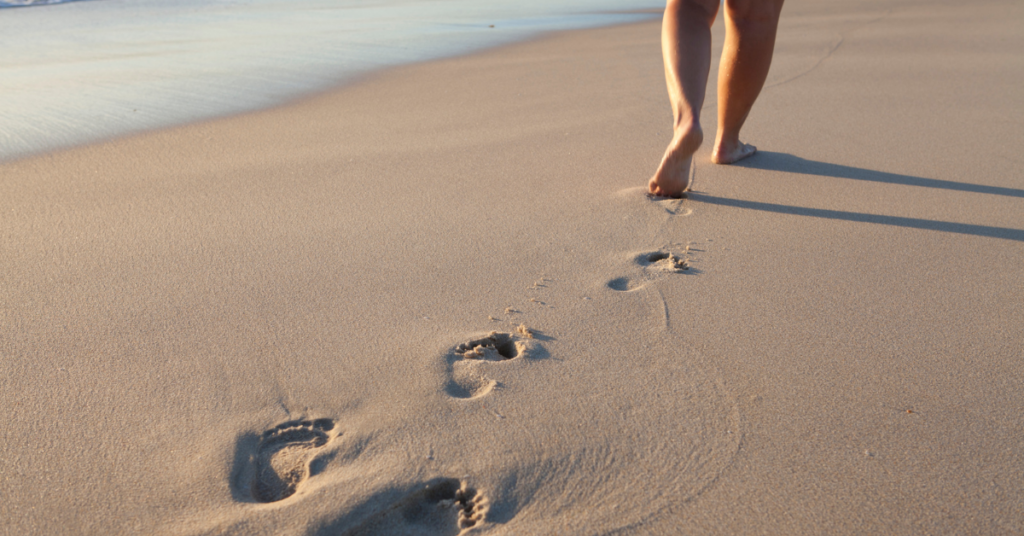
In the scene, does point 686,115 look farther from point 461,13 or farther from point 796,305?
point 461,13

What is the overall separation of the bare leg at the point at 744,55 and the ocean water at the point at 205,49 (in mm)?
2157

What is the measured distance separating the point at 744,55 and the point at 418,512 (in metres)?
1.85

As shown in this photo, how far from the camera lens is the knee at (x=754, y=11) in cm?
225

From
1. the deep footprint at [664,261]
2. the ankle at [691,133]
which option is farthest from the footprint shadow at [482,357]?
the ankle at [691,133]

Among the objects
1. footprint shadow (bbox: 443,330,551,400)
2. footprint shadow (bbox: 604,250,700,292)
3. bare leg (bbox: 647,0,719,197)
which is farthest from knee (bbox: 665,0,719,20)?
footprint shadow (bbox: 443,330,551,400)

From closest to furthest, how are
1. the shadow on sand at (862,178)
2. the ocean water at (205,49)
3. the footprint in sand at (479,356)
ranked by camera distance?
1. the footprint in sand at (479,356)
2. the shadow on sand at (862,178)
3. the ocean water at (205,49)

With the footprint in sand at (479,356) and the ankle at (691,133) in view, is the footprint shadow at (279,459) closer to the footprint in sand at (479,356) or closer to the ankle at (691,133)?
the footprint in sand at (479,356)

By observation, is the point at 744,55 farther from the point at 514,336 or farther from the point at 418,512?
the point at 418,512

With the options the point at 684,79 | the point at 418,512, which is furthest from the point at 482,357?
the point at 684,79

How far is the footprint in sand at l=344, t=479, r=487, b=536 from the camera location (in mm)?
1043

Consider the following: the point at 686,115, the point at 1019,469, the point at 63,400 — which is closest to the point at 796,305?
the point at 1019,469

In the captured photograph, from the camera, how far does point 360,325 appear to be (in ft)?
5.01

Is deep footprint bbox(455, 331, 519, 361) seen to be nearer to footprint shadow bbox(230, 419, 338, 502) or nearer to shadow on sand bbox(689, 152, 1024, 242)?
footprint shadow bbox(230, 419, 338, 502)

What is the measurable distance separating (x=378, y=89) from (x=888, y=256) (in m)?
2.71
